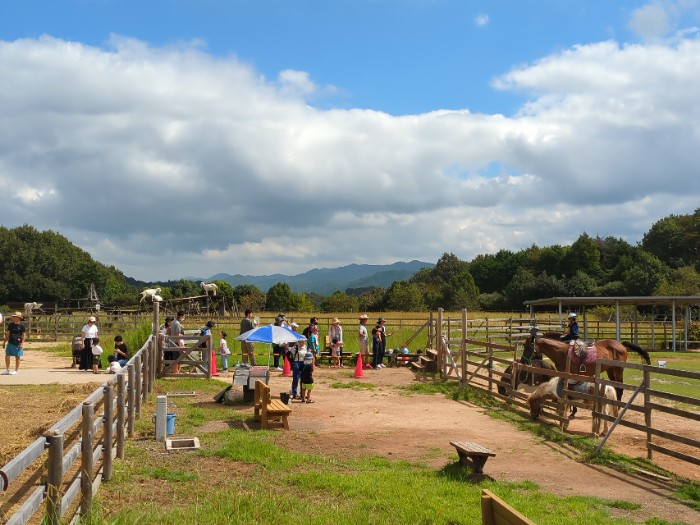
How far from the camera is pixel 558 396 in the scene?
12.1 meters

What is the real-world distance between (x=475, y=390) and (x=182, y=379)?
7574 millimetres

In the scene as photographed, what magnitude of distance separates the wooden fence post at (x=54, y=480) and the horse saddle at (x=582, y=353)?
401 inches

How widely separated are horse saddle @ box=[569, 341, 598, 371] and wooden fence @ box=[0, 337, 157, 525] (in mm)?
8195

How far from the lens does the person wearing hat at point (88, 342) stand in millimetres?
18562

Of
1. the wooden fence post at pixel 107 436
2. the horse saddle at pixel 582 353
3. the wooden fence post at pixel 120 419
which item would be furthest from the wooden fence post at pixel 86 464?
the horse saddle at pixel 582 353

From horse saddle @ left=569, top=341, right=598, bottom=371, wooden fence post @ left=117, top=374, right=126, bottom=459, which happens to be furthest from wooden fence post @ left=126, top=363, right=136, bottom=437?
horse saddle @ left=569, top=341, right=598, bottom=371

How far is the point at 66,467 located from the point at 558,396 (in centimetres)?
906

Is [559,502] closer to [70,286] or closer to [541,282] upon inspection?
[541,282]

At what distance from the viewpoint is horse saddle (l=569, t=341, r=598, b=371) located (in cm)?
1290

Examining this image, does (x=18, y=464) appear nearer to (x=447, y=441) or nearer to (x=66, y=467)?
(x=66, y=467)

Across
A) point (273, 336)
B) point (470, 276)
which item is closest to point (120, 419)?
point (273, 336)

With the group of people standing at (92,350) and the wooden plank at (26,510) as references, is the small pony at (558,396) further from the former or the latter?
the group of people standing at (92,350)

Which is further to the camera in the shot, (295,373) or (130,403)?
(295,373)

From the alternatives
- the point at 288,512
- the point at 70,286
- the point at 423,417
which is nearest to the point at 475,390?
the point at 423,417
